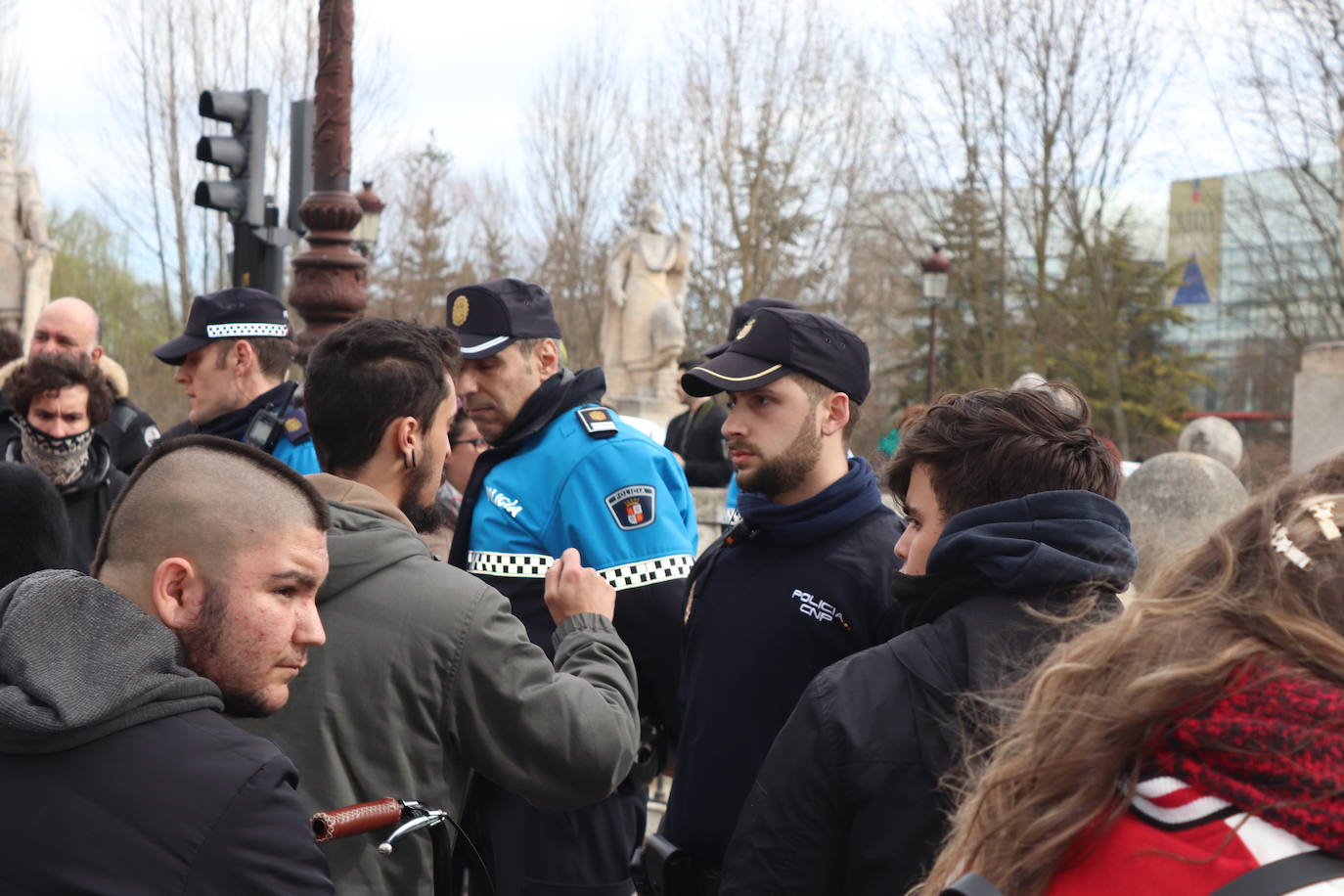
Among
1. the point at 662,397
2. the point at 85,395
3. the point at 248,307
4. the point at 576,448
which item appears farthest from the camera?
the point at 662,397

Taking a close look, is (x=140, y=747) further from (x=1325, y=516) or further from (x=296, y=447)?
(x=296, y=447)

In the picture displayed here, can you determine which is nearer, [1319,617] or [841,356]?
[1319,617]

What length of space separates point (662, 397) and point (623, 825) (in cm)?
1789

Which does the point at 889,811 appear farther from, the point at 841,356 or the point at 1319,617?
the point at 841,356

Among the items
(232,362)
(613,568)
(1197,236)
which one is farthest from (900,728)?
(1197,236)

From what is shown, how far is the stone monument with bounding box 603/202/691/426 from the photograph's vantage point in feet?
71.1

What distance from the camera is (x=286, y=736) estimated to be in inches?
98.6

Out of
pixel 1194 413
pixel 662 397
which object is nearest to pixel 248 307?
pixel 662 397

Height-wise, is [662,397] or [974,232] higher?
[974,232]

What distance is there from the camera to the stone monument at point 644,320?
21.7 m

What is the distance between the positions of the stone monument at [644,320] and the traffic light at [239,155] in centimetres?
1340

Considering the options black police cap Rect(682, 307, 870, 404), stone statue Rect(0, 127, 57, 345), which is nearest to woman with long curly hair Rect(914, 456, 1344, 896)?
black police cap Rect(682, 307, 870, 404)

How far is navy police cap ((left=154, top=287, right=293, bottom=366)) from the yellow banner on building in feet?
92.6

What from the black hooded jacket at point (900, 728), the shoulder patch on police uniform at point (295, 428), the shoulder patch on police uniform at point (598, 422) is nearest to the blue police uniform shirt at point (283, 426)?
the shoulder patch on police uniform at point (295, 428)
